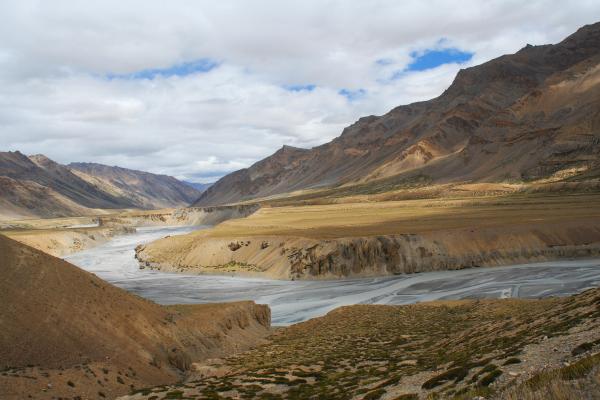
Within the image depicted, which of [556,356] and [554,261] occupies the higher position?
[556,356]

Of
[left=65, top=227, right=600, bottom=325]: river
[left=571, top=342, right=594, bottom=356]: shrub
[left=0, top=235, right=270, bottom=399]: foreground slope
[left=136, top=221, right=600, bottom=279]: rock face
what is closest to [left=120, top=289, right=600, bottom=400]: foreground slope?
[left=571, top=342, right=594, bottom=356]: shrub

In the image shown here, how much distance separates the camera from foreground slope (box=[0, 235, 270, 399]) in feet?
64.0

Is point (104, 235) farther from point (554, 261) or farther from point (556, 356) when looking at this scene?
point (556, 356)

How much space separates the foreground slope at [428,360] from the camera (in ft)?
38.5

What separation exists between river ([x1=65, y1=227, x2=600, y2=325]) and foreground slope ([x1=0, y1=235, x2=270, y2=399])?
16482mm

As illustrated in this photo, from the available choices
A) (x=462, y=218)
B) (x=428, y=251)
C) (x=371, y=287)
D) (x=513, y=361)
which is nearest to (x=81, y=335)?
(x=513, y=361)

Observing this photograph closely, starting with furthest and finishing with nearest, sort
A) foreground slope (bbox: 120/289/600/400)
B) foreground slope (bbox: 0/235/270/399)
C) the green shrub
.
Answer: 1. foreground slope (bbox: 0/235/270/399)
2. the green shrub
3. foreground slope (bbox: 120/289/600/400)

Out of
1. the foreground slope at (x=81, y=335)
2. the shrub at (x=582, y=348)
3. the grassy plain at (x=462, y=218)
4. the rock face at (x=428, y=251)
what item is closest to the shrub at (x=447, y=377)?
the shrub at (x=582, y=348)

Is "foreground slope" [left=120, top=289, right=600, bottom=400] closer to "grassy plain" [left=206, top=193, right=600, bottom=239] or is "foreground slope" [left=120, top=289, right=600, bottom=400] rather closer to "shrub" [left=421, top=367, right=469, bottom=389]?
"shrub" [left=421, top=367, right=469, bottom=389]

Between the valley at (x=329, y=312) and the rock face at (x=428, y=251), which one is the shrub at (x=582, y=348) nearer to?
the valley at (x=329, y=312)

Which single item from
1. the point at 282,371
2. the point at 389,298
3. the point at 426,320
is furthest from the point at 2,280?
the point at 389,298

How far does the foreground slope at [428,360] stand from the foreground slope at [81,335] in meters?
2.35

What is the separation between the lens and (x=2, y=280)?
23.9 metres

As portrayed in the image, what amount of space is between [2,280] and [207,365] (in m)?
10.6
